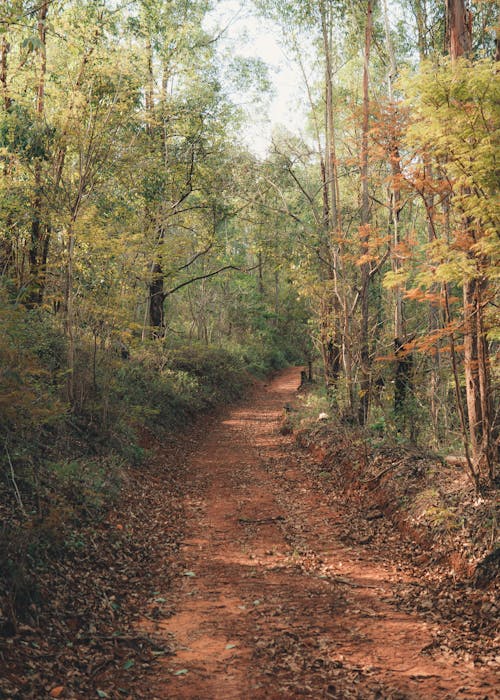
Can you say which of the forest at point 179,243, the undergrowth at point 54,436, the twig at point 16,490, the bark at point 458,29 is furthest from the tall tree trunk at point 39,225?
the bark at point 458,29

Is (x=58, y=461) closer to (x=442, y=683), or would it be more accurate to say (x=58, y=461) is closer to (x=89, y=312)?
(x=89, y=312)

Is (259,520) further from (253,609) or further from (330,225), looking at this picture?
(330,225)

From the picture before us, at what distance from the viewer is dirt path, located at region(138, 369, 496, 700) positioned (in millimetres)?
4066

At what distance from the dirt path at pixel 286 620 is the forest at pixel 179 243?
0.25 m

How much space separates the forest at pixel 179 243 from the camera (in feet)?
19.5

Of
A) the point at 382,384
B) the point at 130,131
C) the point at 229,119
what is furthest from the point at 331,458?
the point at 229,119

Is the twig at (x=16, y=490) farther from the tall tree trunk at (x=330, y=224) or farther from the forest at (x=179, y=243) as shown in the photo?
the tall tree trunk at (x=330, y=224)

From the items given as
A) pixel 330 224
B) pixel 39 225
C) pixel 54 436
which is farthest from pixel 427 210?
pixel 39 225

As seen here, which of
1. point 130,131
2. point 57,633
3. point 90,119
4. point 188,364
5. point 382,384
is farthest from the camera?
point 188,364

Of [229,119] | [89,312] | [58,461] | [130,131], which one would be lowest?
[58,461]

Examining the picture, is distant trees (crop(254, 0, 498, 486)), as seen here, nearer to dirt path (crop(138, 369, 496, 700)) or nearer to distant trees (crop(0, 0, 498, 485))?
distant trees (crop(0, 0, 498, 485))

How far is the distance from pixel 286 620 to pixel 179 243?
44.6 ft

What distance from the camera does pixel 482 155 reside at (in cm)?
575

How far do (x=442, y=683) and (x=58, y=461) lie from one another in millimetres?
5410
